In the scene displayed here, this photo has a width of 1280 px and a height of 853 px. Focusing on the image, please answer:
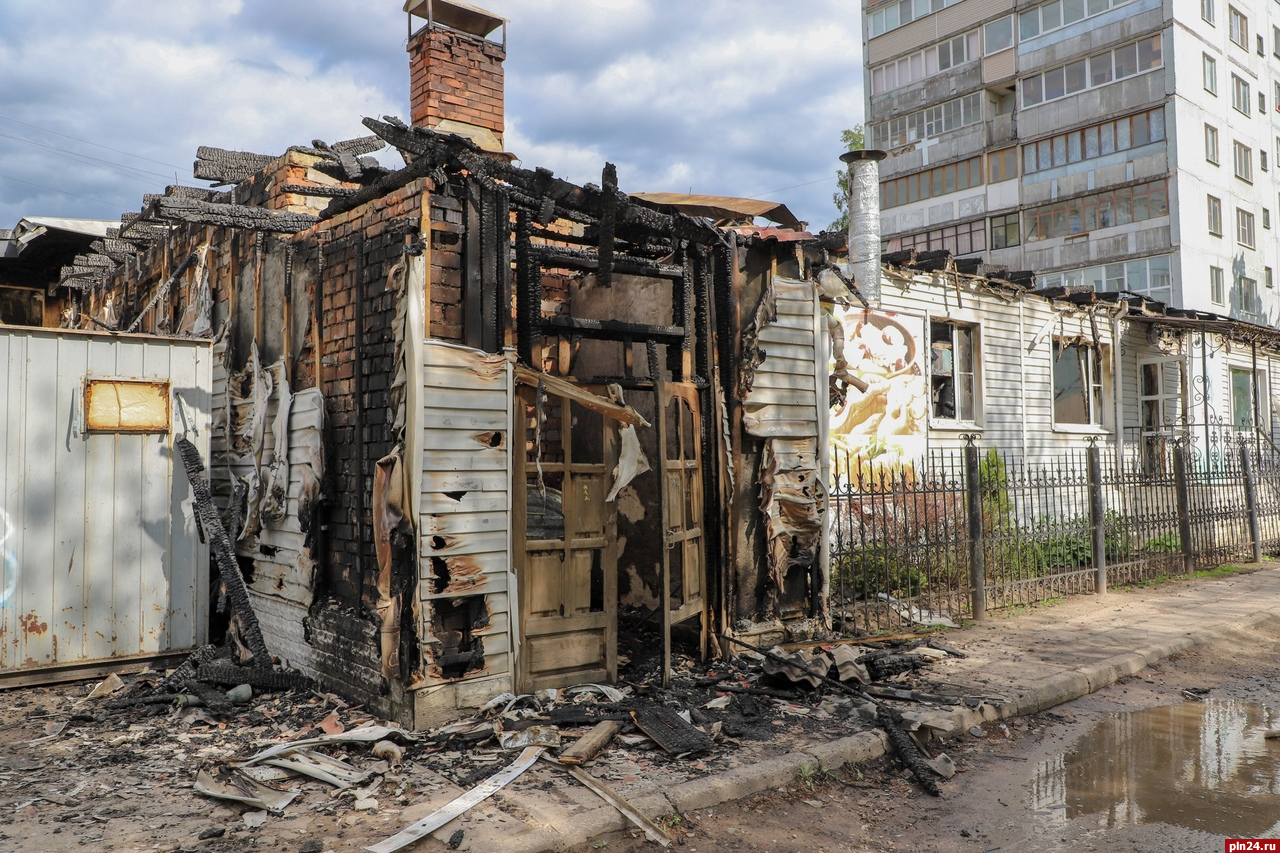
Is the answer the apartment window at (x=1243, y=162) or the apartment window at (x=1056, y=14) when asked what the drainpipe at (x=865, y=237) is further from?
the apartment window at (x=1243, y=162)

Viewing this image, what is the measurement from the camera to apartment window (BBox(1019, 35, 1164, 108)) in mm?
28031

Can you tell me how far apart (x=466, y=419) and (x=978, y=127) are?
33.0 m

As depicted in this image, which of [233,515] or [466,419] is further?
[233,515]

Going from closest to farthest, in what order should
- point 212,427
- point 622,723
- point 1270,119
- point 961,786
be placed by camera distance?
point 961,786 < point 622,723 < point 212,427 < point 1270,119

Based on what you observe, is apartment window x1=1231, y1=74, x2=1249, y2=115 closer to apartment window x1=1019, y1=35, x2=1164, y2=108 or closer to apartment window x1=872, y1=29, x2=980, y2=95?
apartment window x1=1019, y1=35, x2=1164, y2=108

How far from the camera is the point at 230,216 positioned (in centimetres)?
635

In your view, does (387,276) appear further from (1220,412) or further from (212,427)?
(1220,412)

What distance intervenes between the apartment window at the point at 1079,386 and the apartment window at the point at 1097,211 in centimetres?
1492

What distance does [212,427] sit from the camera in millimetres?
7223

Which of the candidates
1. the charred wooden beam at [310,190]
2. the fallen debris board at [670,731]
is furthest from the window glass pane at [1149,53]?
the fallen debris board at [670,731]

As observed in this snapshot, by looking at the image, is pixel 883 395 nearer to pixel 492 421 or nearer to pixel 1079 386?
pixel 1079 386

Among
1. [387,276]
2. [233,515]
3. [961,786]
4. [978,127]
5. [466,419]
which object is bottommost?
[961,786]

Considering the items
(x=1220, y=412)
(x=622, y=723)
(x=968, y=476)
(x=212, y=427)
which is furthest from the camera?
(x=1220, y=412)

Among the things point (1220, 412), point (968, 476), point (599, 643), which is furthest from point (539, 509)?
point (1220, 412)
